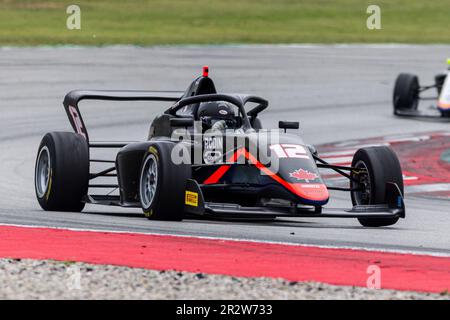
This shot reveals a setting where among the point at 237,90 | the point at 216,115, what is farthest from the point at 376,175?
the point at 237,90

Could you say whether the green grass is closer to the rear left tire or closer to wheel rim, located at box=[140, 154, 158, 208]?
wheel rim, located at box=[140, 154, 158, 208]

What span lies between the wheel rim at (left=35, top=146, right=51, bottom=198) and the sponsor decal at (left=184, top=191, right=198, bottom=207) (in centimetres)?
198

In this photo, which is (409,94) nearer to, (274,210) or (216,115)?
(216,115)

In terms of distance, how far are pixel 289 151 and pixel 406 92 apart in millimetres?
13240

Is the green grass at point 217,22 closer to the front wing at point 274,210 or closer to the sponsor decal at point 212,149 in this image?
the sponsor decal at point 212,149

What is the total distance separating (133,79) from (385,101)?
5.46 metres

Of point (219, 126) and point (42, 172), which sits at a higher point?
point (219, 126)

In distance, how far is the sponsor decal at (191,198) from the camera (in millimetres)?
10609

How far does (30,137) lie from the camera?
19438mm

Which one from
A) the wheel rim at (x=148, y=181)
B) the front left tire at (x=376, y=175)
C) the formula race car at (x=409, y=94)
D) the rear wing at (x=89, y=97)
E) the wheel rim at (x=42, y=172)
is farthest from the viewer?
the formula race car at (x=409, y=94)

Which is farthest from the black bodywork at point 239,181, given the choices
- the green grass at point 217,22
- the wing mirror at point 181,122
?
the green grass at point 217,22

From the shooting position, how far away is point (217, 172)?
11.4 m

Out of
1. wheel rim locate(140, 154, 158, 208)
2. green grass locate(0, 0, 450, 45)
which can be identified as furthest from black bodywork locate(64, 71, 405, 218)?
green grass locate(0, 0, 450, 45)

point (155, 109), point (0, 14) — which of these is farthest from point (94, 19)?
point (155, 109)
